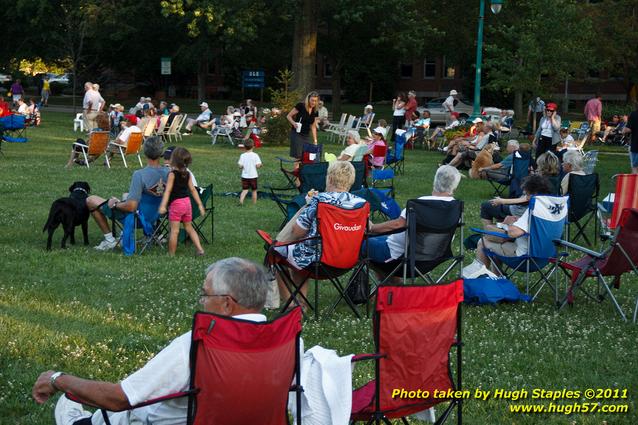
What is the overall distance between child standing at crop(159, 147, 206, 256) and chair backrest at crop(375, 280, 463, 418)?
5.98 m

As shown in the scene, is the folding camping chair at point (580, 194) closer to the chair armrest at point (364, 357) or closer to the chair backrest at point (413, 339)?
the chair backrest at point (413, 339)

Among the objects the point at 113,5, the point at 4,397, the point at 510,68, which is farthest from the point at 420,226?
the point at 113,5

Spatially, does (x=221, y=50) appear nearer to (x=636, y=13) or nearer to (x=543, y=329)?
(x=636, y=13)

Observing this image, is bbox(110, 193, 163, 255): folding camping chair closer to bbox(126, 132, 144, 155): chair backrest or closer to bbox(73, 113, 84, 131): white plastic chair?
bbox(126, 132, 144, 155): chair backrest

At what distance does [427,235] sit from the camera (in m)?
7.58

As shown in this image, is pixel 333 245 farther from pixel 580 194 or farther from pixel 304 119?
pixel 304 119

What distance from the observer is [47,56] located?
4912 cm

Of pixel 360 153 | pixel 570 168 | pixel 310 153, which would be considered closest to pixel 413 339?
pixel 570 168

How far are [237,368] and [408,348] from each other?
0.98 meters

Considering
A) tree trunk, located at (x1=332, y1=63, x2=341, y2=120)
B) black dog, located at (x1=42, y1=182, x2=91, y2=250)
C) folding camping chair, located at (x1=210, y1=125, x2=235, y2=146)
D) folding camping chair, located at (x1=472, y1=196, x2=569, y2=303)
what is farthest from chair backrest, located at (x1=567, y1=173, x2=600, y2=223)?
tree trunk, located at (x1=332, y1=63, x2=341, y2=120)

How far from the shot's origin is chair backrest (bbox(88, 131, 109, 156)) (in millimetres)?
18438

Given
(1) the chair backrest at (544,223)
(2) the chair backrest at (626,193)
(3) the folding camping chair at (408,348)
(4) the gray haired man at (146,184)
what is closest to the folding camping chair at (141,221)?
(4) the gray haired man at (146,184)

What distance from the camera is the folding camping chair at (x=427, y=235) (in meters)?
7.45

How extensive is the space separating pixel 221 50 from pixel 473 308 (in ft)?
137
